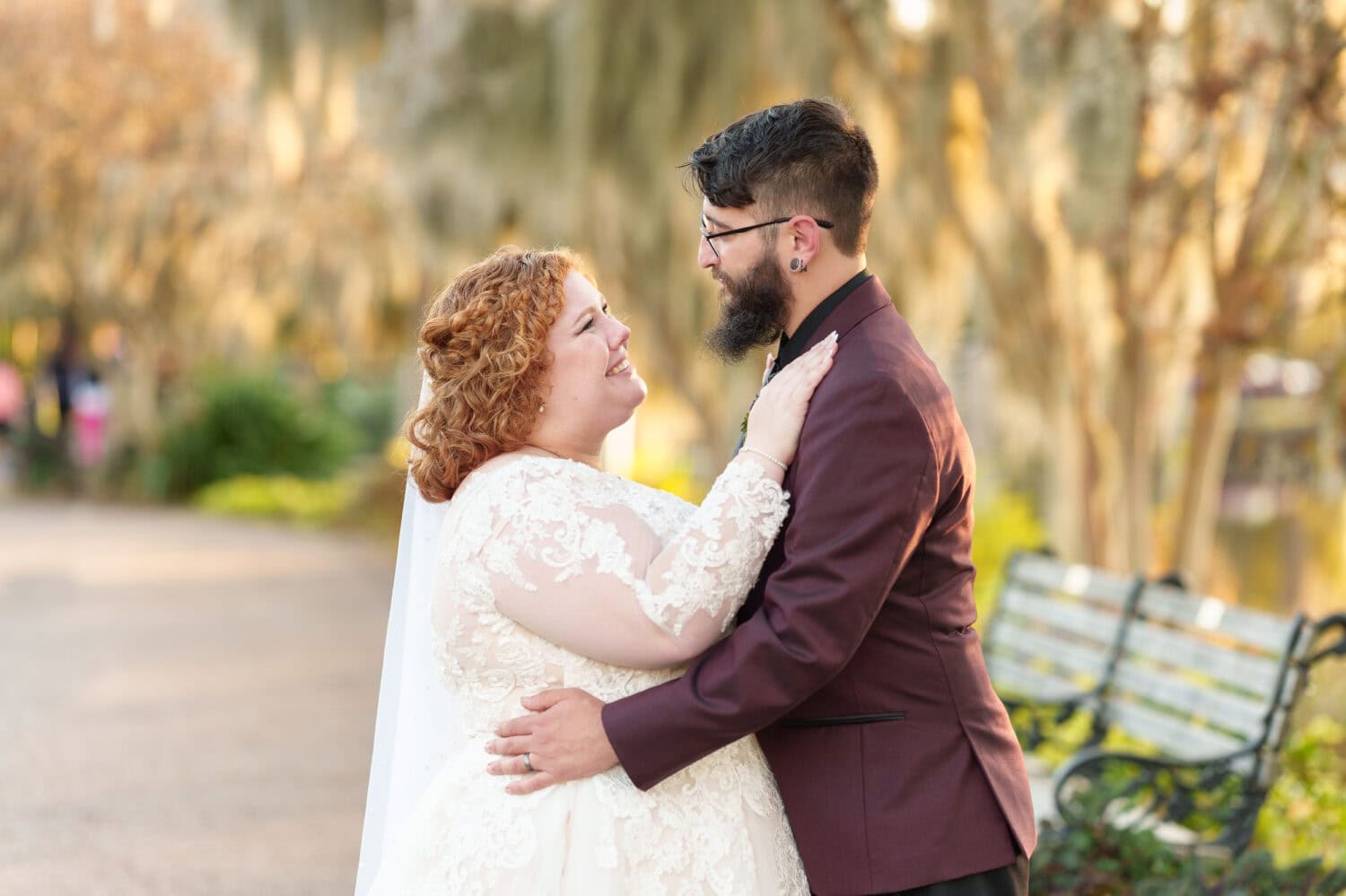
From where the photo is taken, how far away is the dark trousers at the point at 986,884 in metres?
2.37

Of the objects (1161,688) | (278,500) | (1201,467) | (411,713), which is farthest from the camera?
(278,500)

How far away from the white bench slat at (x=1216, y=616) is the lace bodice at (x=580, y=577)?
249 cm

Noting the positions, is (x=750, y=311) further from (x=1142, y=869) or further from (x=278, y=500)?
(x=278, y=500)

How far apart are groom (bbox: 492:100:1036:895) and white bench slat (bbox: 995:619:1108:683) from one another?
2961 millimetres

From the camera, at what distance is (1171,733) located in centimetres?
476

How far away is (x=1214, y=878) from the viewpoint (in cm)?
397

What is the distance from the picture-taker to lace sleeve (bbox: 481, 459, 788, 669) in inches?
94.7

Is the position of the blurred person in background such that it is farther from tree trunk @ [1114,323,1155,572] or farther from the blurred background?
tree trunk @ [1114,323,1155,572]

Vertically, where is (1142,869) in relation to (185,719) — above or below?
above

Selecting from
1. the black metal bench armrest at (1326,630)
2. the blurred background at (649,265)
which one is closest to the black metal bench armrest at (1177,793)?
the black metal bench armrest at (1326,630)

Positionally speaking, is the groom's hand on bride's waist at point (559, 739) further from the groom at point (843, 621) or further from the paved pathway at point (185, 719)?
the paved pathway at point (185, 719)

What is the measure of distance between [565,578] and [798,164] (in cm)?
77

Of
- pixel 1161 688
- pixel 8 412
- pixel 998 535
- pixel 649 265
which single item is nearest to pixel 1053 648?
pixel 1161 688

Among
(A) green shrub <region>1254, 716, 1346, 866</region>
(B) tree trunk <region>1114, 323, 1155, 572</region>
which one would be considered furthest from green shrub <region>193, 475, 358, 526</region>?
(A) green shrub <region>1254, 716, 1346, 866</region>
